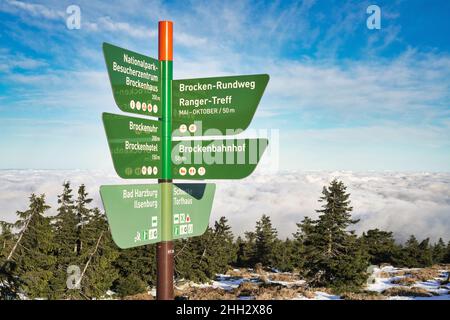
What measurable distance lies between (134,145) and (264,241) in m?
46.1

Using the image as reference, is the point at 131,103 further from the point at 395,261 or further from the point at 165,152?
the point at 395,261

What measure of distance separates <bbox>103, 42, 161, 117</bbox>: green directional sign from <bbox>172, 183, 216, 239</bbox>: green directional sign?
0.95 metres

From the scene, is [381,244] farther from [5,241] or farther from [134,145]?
[134,145]

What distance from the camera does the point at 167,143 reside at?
4.61 meters

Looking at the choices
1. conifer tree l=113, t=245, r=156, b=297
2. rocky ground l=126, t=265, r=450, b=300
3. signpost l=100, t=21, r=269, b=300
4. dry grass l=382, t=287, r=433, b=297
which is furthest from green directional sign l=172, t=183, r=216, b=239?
conifer tree l=113, t=245, r=156, b=297

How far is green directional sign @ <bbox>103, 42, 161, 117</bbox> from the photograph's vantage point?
4.22m

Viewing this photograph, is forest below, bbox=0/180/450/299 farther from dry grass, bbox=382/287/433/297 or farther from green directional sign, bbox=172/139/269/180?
green directional sign, bbox=172/139/269/180

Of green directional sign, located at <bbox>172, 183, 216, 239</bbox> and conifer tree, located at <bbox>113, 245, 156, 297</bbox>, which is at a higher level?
green directional sign, located at <bbox>172, 183, 216, 239</bbox>

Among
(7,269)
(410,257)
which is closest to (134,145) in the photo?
(7,269)

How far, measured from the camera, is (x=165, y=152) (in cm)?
460

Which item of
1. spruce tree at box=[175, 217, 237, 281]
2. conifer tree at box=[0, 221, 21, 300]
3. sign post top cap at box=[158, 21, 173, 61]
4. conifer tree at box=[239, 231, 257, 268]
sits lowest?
conifer tree at box=[239, 231, 257, 268]
